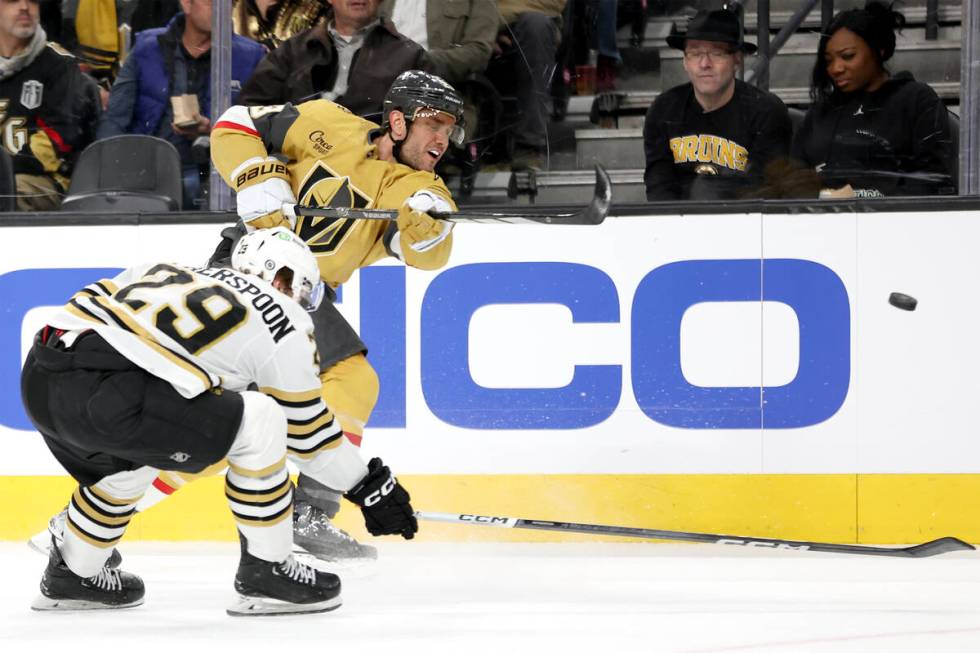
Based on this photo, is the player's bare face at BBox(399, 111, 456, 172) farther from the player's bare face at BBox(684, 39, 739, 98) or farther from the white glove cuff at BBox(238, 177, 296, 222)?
the player's bare face at BBox(684, 39, 739, 98)

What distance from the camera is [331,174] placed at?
3.76 m

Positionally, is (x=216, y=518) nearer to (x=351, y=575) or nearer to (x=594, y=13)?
(x=351, y=575)

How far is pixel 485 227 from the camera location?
4.14 meters

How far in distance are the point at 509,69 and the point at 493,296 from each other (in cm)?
66

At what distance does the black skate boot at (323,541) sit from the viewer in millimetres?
3543

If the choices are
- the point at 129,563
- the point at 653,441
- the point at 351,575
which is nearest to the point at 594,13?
the point at 653,441

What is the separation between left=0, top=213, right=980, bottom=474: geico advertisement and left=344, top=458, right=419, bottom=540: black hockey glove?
1041 mm

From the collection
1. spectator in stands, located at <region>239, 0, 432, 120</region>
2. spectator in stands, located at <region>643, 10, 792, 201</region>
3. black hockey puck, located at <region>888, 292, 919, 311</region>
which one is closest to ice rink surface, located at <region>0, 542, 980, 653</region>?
black hockey puck, located at <region>888, 292, 919, 311</region>

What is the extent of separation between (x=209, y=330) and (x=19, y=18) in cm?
208

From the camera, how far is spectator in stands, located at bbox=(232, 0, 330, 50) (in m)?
4.30

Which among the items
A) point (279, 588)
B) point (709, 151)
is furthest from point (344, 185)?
point (279, 588)

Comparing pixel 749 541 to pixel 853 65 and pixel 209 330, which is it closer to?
pixel 209 330

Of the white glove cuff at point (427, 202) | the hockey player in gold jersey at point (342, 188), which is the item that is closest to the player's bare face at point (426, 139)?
the hockey player in gold jersey at point (342, 188)

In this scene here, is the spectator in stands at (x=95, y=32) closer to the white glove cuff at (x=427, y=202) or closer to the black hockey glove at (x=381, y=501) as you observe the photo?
the white glove cuff at (x=427, y=202)
